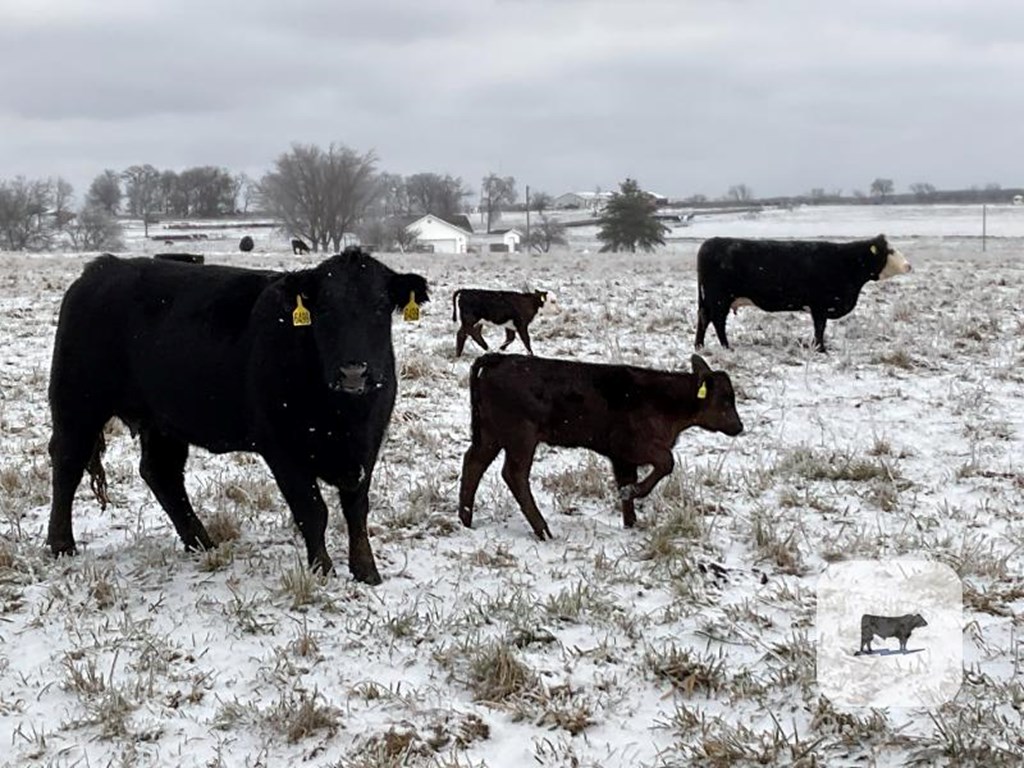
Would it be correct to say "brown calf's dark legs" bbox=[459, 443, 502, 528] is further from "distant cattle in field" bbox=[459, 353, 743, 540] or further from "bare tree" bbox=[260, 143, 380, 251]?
"bare tree" bbox=[260, 143, 380, 251]

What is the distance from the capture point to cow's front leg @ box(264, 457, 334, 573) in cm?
502

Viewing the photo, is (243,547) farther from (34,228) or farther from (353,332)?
(34,228)

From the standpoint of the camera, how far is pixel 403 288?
200 inches

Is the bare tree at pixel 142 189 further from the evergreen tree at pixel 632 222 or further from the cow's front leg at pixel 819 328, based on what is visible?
the cow's front leg at pixel 819 328

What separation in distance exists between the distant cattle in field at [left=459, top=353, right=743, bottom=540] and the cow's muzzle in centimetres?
123

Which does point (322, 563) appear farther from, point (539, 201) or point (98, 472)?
point (539, 201)

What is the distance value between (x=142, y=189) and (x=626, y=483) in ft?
359

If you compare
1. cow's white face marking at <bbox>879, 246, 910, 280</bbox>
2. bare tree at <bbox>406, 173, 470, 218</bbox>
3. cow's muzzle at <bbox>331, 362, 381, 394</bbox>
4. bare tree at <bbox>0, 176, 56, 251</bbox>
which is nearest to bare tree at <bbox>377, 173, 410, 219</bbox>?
bare tree at <bbox>406, 173, 470, 218</bbox>

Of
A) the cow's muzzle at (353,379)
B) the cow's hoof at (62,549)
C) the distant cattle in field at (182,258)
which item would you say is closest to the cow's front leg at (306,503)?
the cow's muzzle at (353,379)

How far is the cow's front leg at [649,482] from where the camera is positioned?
5.81 m

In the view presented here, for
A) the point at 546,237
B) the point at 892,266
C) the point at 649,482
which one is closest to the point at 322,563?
the point at 649,482

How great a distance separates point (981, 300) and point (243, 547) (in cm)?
1382

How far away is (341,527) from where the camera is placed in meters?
5.82

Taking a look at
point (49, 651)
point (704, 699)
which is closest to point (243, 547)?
point (49, 651)
